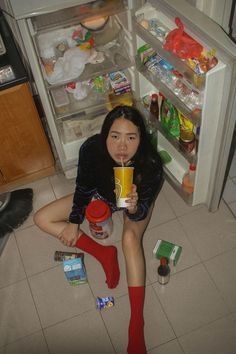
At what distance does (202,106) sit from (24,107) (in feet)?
3.14

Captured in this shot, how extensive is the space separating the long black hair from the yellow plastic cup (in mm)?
244

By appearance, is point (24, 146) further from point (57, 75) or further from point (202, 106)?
point (202, 106)

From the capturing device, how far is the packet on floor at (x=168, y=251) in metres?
2.01

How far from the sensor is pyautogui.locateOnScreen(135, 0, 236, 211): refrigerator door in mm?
1439

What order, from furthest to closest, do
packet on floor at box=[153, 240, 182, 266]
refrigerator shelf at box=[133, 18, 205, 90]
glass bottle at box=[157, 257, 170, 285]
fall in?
packet on floor at box=[153, 240, 182, 266] → glass bottle at box=[157, 257, 170, 285] → refrigerator shelf at box=[133, 18, 205, 90]

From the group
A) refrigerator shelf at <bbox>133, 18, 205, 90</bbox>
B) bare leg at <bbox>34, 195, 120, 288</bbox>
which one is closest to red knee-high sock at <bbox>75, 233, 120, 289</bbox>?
bare leg at <bbox>34, 195, 120, 288</bbox>

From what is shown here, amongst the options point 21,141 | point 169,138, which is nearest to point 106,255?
point 169,138

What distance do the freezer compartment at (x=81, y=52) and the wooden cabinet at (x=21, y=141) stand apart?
0.61 ft

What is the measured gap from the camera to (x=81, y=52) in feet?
6.53

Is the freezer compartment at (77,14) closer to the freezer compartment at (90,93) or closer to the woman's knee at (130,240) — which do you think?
the freezer compartment at (90,93)

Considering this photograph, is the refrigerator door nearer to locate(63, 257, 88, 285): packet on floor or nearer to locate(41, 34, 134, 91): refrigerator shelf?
locate(41, 34, 134, 91): refrigerator shelf

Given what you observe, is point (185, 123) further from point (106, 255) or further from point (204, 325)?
point (204, 325)

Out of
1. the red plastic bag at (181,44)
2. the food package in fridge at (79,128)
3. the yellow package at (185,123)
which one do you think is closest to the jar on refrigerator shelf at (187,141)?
the yellow package at (185,123)

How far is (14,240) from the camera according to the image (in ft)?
7.20
